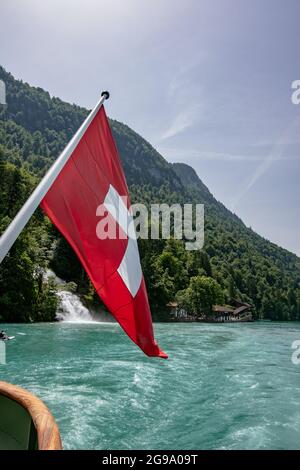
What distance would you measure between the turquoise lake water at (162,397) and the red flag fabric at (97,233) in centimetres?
489

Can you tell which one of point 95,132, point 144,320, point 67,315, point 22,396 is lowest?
point 67,315

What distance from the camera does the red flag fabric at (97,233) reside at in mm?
4109

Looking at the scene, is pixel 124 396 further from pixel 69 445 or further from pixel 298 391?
pixel 298 391

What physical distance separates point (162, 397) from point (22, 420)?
32.2 ft

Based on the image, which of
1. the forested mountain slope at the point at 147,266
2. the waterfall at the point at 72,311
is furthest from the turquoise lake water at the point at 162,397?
the forested mountain slope at the point at 147,266

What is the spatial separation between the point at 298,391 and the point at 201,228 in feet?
552

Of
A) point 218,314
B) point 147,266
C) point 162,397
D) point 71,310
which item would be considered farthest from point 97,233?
point 218,314

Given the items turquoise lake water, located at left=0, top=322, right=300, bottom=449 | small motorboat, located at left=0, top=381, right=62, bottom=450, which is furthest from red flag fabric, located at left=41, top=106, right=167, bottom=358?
turquoise lake water, located at left=0, top=322, right=300, bottom=449

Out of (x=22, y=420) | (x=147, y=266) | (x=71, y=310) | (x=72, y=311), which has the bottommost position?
(x=72, y=311)

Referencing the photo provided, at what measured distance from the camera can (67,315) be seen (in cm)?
4766

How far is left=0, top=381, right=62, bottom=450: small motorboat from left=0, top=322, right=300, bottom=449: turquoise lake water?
18.3ft

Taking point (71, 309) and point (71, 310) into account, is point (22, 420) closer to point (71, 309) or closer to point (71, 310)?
point (71, 310)

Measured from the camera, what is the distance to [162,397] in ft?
37.9

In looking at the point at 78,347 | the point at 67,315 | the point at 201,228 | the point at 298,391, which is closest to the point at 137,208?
the point at 201,228
